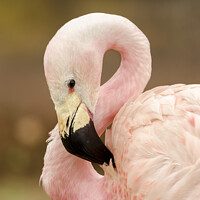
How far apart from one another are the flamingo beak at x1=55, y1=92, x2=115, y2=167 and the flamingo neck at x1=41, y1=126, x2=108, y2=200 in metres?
0.19

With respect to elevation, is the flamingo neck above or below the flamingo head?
below

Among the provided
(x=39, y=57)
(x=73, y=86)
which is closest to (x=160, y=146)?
(x=73, y=86)

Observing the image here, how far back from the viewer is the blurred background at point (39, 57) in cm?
325

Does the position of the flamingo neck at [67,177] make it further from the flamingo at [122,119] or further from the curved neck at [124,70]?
the curved neck at [124,70]

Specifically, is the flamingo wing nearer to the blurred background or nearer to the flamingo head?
the flamingo head

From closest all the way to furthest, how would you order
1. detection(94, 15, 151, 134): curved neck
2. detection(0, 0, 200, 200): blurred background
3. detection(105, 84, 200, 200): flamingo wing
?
detection(105, 84, 200, 200): flamingo wing < detection(94, 15, 151, 134): curved neck < detection(0, 0, 200, 200): blurred background

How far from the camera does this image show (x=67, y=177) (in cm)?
137

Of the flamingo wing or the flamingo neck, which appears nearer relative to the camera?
the flamingo wing

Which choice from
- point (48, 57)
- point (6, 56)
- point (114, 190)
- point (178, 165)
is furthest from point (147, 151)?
point (6, 56)

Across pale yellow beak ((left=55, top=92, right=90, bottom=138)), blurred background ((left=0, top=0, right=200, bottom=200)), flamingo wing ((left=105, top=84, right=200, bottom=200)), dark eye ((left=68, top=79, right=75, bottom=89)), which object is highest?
dark eye ((left=68, top=79, right=75, bottom=89))

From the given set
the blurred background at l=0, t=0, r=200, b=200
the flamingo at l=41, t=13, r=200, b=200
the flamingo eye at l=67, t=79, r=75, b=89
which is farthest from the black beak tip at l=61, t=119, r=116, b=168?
Result: the blurred background at l=0, t=0, r=200, b=200

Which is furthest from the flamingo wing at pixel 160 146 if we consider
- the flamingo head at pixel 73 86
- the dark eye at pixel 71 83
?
the dark eye at pixel 71 83

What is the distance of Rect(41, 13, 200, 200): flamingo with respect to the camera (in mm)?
1113

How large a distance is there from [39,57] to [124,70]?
6.98 ft
